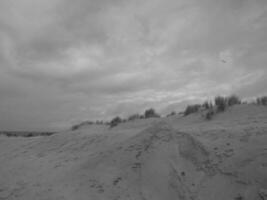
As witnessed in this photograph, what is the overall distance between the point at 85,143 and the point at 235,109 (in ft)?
20.4

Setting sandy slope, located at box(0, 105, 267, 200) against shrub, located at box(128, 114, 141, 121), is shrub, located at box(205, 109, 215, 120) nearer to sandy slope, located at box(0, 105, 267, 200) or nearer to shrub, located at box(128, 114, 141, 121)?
sandy slope, located at box(0, 105, 267, 200)

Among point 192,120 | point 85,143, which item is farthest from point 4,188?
point 192,120

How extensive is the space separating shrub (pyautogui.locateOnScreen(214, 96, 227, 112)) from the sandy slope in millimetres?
1126

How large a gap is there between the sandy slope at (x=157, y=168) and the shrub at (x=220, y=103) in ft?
3.69

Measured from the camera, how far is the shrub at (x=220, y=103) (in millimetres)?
8284

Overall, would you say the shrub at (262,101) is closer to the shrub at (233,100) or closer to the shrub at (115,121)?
the shrub at (233,100)

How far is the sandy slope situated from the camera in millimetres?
4078

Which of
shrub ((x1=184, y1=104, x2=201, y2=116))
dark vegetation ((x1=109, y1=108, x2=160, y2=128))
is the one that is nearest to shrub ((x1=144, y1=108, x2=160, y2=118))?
dark vegetation ((x1=109, y1=108, x2=160, y2=128))

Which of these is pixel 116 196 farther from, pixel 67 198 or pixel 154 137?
pixel 154 137

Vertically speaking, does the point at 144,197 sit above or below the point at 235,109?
below

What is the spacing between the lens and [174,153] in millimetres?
5191

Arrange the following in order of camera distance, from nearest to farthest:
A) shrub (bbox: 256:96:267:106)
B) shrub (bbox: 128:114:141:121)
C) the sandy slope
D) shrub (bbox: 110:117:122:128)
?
1. the sandy slope
2. shrub (bbox: 256:96:267:106)
3. shrub (bbox: 110:117:122:128)
4. shrub (bbox: 128:114:141:121)

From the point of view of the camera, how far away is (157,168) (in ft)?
16.0

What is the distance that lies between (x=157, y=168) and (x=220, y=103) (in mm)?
5209
